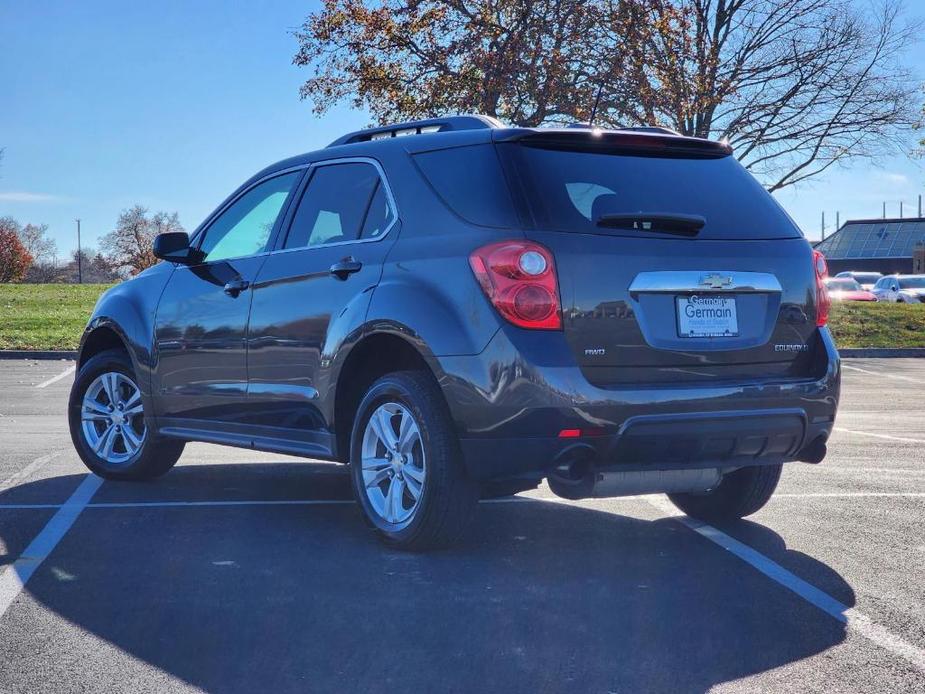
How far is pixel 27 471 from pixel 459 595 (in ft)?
14.3

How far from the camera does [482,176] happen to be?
17.5ft

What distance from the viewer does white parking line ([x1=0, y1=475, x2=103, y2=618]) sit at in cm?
484

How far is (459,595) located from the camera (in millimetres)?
4777

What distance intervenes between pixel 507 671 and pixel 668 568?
1.63m

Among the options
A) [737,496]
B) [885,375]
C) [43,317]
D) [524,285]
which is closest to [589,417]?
[524,285]

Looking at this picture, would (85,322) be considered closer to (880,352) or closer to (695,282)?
(880,352)

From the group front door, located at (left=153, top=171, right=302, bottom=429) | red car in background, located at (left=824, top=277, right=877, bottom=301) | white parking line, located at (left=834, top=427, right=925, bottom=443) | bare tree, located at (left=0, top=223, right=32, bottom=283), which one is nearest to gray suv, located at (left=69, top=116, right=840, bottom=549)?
front door, located at (left=153, top=171, right=302, bottom=429)

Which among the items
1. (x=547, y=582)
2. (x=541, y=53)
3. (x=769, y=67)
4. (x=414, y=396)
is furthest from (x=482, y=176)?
(x=769, y=67)

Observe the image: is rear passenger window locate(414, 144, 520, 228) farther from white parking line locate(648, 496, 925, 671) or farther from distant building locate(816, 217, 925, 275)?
distant building locate(816, 217, 925, 275)

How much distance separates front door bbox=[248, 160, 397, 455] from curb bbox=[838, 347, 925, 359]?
65.4 feet

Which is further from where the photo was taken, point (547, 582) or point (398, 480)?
point (398, 480)

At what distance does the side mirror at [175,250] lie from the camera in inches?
279

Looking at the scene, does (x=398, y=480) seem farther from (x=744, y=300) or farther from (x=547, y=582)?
(x=744, y=300)

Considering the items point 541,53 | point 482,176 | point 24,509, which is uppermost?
point 541,53
